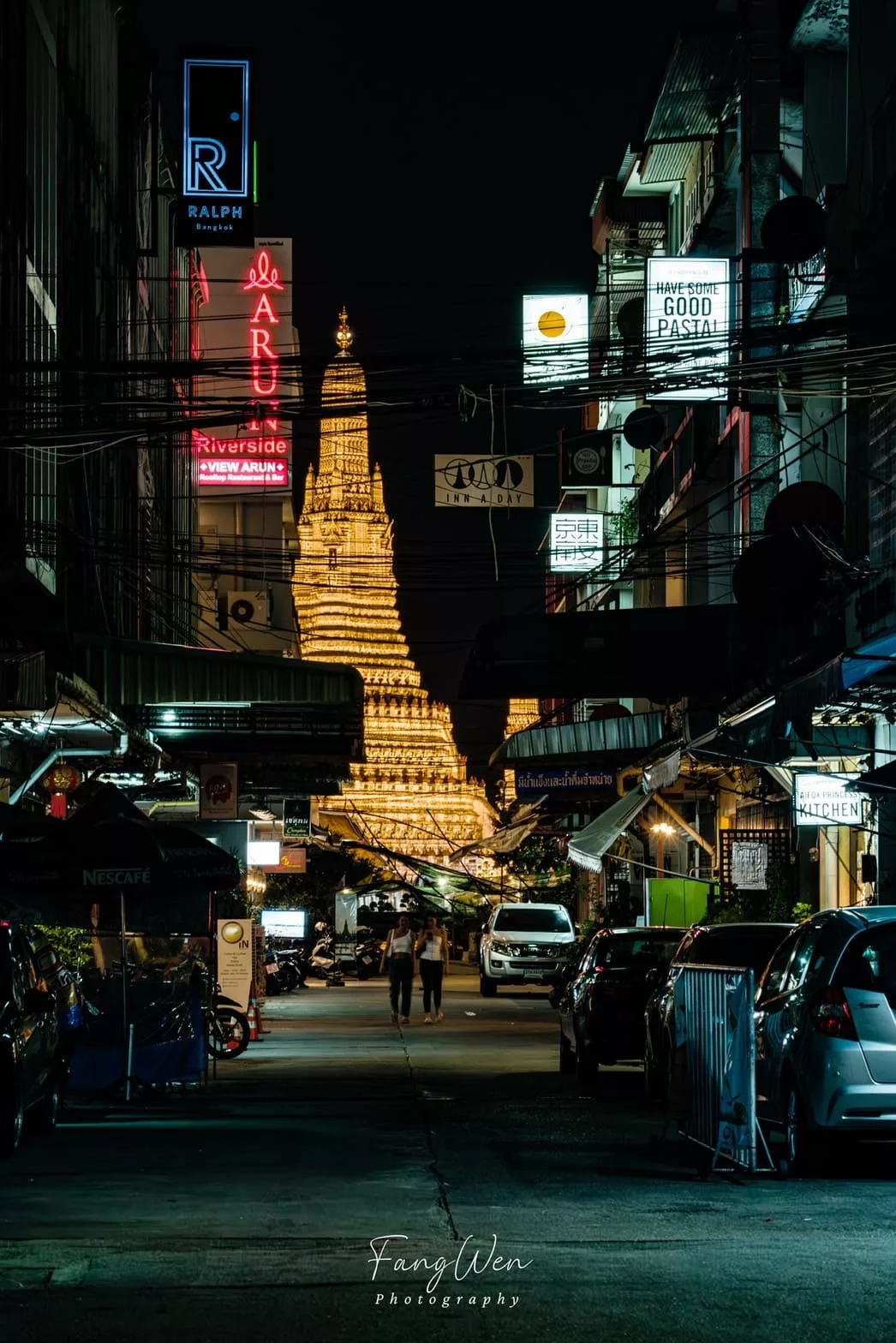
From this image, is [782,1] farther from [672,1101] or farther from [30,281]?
[672,1101]

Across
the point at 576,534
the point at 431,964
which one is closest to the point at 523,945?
the point at 431,964

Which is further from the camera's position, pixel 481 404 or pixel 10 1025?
pixel 481 404

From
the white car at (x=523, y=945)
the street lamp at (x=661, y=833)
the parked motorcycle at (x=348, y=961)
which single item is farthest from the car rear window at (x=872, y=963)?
the parked motorcycle at (x=348, y=961)

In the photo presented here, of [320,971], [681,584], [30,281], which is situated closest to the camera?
[30,281]

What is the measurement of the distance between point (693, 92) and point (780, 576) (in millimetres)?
16974

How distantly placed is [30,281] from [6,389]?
8.99 metres

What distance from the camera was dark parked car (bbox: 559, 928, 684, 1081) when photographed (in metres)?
20.9

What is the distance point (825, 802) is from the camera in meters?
25.1

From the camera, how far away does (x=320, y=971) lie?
185ft

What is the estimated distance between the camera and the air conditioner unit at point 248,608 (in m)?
51.6

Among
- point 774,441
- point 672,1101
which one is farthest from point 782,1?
point 672,1101

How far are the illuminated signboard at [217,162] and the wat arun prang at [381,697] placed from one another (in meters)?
90.8

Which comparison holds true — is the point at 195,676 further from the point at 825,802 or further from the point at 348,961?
the point at 348,961

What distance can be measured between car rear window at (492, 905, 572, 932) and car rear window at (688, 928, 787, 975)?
2698 centimetres
